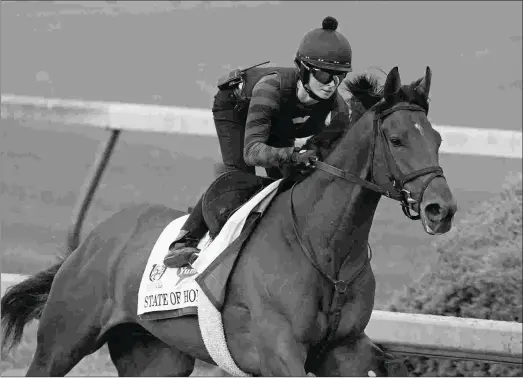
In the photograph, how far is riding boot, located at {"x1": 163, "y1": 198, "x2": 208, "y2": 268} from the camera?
5047mm

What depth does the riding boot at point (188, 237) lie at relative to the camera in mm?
5047

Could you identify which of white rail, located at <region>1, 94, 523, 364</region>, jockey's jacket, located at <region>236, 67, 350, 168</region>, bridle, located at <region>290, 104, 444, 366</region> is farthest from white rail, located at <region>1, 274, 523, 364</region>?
jockey's jacket, located at <region>236, 67, 350, 168</region>

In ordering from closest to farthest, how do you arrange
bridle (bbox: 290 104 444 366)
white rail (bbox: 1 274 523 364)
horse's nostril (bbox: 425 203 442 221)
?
horse's nostril (bbox: 425 203 442 221)
bridle (bbox: 290 104 444 366)
white rail (bbox: 1 274 523 364)

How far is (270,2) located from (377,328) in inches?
310

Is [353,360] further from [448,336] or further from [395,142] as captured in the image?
[448,336]

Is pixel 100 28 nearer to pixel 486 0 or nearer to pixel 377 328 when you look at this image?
pixel 486 0

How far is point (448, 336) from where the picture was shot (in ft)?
18.8

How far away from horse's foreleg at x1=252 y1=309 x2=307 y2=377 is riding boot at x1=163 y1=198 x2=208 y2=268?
0.54m

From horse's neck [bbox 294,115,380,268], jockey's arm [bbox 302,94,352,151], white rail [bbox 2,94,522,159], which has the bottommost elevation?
white rail [bbox 2,94,522,159]

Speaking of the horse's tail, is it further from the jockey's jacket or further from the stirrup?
the jockey's jacket

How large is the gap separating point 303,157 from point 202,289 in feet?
2.22

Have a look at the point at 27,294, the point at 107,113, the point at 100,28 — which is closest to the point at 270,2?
the point at 100,28

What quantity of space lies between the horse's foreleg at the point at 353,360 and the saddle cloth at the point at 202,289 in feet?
1.21

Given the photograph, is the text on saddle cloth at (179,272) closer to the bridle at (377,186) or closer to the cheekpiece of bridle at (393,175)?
the bridle at (377,186)
